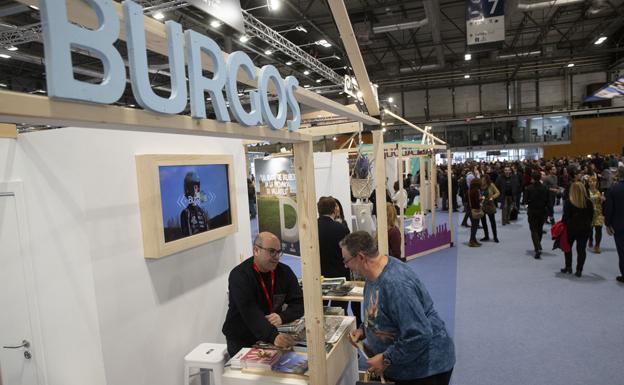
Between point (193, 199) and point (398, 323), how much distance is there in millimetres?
2068

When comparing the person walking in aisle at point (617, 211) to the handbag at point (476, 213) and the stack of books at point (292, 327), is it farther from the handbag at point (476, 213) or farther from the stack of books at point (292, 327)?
the stack of books at point (292, 327)

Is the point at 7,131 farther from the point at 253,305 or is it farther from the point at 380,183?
the point at 380,183

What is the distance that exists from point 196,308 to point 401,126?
1922 centimetres

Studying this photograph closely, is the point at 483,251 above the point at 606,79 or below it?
below

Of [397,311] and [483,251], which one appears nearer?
[397,311]

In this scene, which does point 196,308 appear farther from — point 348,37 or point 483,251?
point 483,251

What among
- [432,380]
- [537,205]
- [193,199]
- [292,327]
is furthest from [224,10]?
[537,205]

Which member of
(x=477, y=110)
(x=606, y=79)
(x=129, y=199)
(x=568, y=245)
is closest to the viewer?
(x=129, y=199)

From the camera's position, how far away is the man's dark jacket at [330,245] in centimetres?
410

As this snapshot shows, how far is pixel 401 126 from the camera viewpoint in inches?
840

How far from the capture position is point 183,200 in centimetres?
331

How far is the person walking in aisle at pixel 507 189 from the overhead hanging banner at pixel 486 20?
4306 mm

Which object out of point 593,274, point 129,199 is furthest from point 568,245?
point 129,199

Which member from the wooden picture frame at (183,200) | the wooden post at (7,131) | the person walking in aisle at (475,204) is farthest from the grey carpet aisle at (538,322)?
the wooden post at (7,131)
